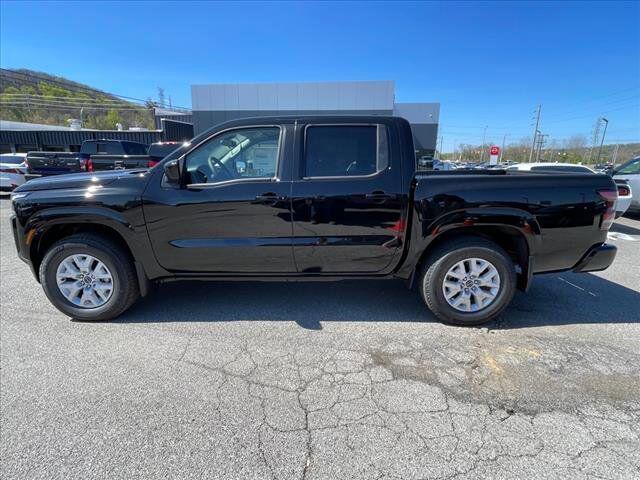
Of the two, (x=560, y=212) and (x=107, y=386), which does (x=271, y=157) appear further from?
(x=560, y=212)

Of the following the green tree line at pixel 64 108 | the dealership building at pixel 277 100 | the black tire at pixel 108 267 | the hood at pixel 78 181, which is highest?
the green tree line at pixel 64 108

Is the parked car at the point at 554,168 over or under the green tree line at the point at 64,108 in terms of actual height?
under

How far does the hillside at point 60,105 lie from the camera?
5291cm

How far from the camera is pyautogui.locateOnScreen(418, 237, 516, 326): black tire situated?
10.8 ft

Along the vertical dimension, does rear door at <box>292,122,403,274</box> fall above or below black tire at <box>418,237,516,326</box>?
above

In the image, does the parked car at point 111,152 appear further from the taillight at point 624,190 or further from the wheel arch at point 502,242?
the taillight at point 624,190

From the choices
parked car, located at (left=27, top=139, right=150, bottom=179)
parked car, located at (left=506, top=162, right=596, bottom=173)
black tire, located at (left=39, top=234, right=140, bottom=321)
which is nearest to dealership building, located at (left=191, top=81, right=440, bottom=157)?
parked car, located at (left=27, top=139, right=150, bottom=179)

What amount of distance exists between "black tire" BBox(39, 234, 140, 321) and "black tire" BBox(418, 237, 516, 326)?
290 cm

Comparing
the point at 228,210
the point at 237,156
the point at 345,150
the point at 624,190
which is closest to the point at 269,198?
the point at 228,210

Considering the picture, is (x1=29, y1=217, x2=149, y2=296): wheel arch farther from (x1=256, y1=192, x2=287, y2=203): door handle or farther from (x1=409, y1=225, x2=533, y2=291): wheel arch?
(x1=409, y1=225, x2=533, y2=291): wheel arch

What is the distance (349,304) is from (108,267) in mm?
2456

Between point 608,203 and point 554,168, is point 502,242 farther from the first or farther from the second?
point 554,168

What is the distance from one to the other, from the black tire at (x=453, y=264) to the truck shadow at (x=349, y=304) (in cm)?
21

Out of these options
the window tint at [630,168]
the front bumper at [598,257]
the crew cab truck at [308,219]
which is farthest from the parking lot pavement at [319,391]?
the window tint at [630,168]
